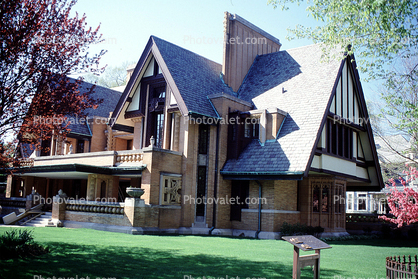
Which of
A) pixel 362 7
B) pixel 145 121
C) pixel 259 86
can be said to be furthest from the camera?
pixel 259 86

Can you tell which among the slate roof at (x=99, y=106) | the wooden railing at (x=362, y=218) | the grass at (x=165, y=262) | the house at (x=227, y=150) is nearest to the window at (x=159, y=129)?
the house at (x=227, y=150)

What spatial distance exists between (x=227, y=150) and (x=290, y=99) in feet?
16.2

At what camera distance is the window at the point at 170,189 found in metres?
21.5

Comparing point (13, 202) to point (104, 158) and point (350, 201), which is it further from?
point (350, 201)

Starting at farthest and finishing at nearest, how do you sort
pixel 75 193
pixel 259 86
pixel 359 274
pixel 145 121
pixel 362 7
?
pixel 75 193 < pixel 259 86 < pixel 145 121 < pixel 362 7 < pixel 359 274

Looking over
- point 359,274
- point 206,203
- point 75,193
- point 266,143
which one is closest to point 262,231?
point 206,203

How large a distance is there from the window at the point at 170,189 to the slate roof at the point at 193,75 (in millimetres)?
3765

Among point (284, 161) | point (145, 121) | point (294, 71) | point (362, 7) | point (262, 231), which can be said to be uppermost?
point (294, 71)

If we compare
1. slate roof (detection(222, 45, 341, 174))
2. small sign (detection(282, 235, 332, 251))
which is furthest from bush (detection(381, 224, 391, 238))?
small sign (detection(282, 235, 332, 251))

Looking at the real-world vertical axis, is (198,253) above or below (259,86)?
below

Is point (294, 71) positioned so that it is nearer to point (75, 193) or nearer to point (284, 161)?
point (284, 161)

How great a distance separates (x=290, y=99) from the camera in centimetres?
2475

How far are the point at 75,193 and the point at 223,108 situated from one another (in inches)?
552

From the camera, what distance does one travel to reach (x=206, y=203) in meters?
23.0
